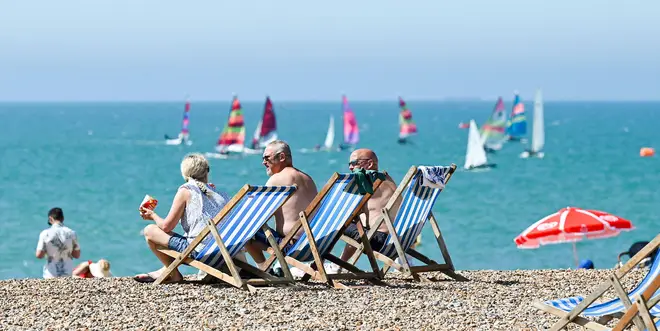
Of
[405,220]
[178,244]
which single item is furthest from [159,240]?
[405,220]

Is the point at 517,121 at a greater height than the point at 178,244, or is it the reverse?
the point at 178,244

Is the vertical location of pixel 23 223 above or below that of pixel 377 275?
below

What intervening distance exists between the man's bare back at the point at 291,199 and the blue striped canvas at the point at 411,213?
60 cm

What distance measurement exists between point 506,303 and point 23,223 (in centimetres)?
2366

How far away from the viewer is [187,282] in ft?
24.6

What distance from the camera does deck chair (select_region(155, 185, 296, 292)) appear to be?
702 centimetres

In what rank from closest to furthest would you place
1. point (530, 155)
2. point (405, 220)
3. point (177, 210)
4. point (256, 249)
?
1. point (177, 210)
2. point (256, 249)
3. point (405, 220)
4. point (530, 155)

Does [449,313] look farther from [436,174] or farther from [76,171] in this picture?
[76,171]

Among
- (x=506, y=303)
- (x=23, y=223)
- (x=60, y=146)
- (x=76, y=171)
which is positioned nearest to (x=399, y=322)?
(x=506, y=303)

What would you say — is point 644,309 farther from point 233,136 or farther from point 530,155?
point 530,155

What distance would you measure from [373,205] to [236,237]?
123 cm

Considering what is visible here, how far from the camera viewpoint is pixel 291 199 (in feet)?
25.0

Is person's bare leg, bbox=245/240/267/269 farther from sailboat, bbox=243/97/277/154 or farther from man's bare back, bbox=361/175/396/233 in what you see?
sailboat, bbox=243/97/277/154

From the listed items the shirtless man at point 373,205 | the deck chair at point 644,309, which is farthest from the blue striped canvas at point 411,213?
the deck chair at point 644,309
